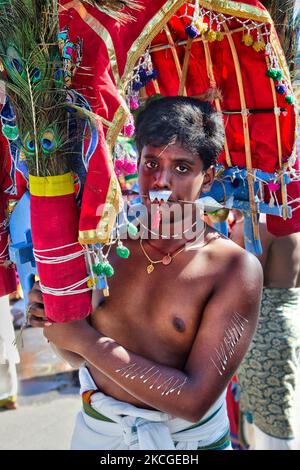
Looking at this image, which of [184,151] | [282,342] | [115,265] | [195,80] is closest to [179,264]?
[115,265]

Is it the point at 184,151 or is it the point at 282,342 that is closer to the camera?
the point at 184,151

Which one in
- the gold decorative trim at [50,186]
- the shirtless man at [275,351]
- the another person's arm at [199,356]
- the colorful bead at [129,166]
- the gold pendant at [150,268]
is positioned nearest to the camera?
the gold decorative trim at [50,186]

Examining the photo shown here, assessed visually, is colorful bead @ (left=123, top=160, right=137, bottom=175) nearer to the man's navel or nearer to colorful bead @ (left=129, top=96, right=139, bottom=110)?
colorful bead @ (left=129, top=96, right=139, bottom=110)

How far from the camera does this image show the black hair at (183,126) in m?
2.13

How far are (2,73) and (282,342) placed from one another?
216 centimetres

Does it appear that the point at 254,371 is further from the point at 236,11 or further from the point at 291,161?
the point at 236,11

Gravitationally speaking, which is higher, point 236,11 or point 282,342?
point 236,11

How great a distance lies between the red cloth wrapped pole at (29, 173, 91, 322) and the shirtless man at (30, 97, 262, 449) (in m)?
0.17

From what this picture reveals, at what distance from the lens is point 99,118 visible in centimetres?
174

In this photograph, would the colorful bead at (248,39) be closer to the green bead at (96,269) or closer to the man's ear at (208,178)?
the man's ear at (208,178)

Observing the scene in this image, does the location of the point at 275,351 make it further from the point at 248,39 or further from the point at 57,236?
the point at 57,236

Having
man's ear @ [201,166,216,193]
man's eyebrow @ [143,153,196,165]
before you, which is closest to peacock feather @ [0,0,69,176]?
man's eyebrow @ [143,153,196,165]

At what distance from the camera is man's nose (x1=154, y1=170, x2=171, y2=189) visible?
6.66ft

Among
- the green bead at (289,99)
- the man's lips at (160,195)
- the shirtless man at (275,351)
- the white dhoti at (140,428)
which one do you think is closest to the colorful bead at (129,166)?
the man's lips at (160,195)
